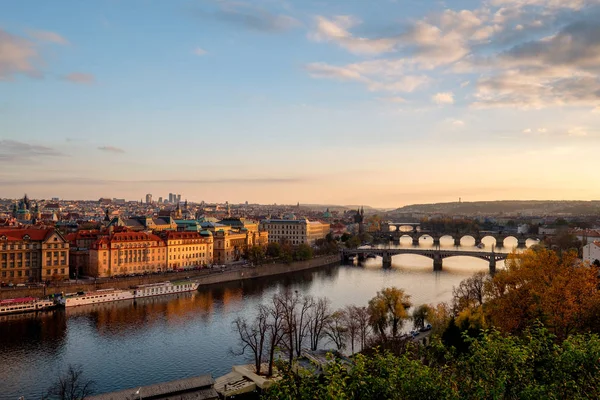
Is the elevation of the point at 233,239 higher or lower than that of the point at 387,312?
higher

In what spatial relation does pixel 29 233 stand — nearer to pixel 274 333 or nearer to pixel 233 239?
pixel 233 239

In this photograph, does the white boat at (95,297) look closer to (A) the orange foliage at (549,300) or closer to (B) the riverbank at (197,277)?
(B) the riverbank at (197,277)

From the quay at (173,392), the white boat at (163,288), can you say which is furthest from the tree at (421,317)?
the white boat at (163,288)

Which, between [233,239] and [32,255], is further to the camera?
[233,239]

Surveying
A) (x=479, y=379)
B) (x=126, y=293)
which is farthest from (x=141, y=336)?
(x=479, y=379)

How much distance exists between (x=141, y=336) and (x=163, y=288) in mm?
12414

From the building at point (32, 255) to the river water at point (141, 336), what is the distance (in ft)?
24.3

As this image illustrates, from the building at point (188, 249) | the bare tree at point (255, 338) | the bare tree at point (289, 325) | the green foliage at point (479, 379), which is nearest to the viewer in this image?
the green foliage at point (479, 379)

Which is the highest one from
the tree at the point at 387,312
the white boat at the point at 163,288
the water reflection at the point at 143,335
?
the tree at the point at 387,312

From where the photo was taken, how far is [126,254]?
146 ft

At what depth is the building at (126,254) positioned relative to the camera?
139ft

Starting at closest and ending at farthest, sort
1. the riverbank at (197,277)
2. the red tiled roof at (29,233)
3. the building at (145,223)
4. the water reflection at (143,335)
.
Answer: the water reflection at (143,335), the riverbank at (197,277), the red tiled roof at (29,233), the building at (145,223)

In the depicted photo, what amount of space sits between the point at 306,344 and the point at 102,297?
17110 millimetres

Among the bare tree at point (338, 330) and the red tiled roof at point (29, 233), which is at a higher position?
the red tiled roof at point (29, 233)
